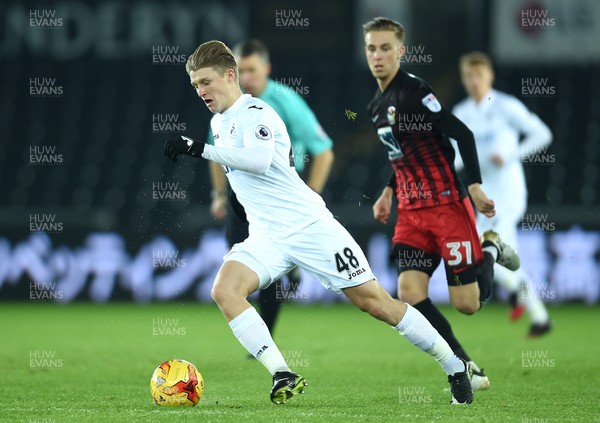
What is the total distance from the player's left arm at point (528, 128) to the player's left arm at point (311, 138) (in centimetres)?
251

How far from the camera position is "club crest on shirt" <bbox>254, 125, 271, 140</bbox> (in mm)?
5418

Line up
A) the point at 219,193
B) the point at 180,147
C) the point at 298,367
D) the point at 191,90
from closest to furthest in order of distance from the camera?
the point at 180,147 < the point at 298,367 < the point at 219,193 < the point at 191,90

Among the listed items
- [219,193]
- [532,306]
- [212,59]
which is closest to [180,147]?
[212,59]

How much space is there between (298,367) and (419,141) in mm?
1858

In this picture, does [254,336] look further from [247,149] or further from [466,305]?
[466,305]

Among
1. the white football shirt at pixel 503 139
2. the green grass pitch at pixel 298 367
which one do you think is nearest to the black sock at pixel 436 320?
the green grass pitch at pixel 298 367

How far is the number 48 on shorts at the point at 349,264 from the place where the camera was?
5492 millimetres

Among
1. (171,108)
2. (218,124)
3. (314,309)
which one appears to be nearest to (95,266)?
(314,309)

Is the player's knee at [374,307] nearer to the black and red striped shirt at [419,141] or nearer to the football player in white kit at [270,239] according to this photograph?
the football player in white kit at [270,239]

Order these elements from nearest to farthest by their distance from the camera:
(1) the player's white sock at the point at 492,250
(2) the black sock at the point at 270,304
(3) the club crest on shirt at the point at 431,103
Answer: (3) the club crest on shirt at the point at 431,103 → (1) the player's white sock at the point at 492,250 → (2) the black sock at the point at 270,304

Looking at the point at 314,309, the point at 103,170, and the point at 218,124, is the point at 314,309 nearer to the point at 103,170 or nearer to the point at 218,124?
the point at 103,170

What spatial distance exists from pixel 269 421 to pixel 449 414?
872mm

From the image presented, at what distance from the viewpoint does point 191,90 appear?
53.4 feet

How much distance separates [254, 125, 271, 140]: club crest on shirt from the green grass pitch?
1.28 m
